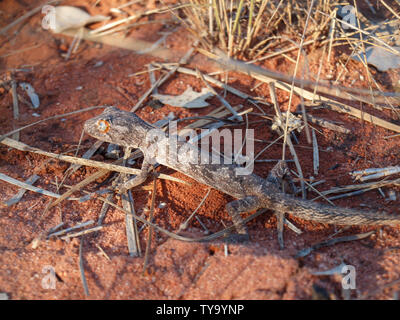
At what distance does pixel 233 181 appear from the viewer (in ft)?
13.3

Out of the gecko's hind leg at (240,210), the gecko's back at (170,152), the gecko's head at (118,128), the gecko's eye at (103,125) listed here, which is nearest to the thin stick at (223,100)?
the gecko's back at (170,152)

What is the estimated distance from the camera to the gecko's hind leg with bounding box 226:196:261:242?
12.4 ft

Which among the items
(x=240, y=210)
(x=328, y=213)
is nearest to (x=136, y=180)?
(x=240, y=210)

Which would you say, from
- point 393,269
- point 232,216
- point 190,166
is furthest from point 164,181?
point 393,269

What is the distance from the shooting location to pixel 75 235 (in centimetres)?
374

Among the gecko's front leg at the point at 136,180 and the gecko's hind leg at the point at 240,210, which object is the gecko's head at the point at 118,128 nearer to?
the gecko's front leg at the point at 136,180

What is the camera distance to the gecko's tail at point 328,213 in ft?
11.8

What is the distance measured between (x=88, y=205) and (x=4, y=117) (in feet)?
7.66

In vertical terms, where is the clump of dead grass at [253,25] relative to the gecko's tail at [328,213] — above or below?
above

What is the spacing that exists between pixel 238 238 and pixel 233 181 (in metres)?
0.68

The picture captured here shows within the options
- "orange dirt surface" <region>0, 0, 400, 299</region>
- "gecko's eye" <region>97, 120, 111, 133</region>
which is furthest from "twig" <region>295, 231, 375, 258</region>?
"gecko's eye" <region>97, 120, 111, 133</region>

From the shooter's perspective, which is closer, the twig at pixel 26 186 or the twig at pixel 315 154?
the twig at pixel 26 186

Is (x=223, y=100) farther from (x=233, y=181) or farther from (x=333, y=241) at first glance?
(x=333, y=241)

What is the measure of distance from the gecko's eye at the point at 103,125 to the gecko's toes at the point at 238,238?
1958mm
